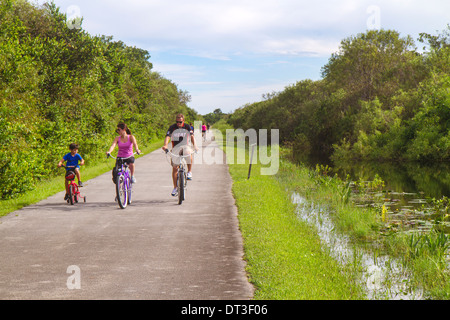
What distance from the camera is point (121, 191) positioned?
11.6m

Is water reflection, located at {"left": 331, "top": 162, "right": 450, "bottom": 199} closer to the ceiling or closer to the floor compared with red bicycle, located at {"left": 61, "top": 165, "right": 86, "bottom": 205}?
closer to the floor

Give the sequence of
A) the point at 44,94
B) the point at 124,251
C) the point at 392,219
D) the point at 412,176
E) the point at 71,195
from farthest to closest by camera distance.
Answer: the point at 412,176
the point at 44,94
the point at 392,219
the point at 71,195
the point at 124,251

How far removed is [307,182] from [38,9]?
1547cm

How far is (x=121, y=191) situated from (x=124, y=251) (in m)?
4.05

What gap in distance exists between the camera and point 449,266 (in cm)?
835

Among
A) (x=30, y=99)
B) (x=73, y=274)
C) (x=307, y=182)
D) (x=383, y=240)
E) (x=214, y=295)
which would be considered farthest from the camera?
(x=307, y=182)

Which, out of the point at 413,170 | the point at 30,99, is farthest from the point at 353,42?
the point at 30,99

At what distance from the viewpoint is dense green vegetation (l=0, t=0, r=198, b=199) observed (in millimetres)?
12910

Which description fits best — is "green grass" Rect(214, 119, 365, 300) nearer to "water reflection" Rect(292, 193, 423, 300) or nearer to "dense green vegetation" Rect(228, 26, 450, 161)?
"water reflection" Rect(292, 193, 423, 300)

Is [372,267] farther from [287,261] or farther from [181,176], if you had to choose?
[181,176]

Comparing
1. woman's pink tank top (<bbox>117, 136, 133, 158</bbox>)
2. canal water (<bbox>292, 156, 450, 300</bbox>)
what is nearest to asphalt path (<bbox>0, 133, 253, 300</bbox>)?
woman's pink tank top (<bbox>117, 136, 133, 158</bbox>)

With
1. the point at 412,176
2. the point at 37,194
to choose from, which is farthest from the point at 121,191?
the point at 412,176

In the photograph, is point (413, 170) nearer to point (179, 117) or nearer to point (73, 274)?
point (179, 117)

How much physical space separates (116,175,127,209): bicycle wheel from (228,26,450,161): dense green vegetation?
93.0ft
